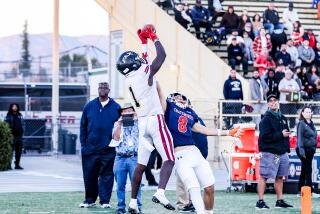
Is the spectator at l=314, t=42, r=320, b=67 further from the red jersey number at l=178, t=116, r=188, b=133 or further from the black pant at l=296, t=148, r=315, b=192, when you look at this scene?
the red jersey number at l=178, t=116, r=188, b=133

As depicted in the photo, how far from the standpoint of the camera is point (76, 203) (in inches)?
678

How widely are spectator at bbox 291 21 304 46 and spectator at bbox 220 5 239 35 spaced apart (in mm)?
1738

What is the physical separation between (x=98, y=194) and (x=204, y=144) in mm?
1862

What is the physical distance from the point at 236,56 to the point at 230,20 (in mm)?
1167

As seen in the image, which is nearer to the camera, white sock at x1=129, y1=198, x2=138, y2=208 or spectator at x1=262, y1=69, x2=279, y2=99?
white sock at x1=129, y1=198, x2=138, y2=208

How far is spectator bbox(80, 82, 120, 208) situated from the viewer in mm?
16094

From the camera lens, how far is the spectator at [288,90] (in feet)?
93.2

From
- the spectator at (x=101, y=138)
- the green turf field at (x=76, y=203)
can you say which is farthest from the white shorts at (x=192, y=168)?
the spectator at (x=101, y=138)

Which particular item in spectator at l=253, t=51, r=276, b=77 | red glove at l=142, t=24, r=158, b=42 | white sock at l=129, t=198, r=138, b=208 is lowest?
white sock at l=129, t=198, r=138, b=208

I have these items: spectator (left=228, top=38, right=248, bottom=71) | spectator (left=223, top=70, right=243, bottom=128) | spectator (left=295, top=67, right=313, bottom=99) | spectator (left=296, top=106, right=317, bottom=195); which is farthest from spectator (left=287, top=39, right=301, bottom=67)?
spectator (left=296, top=106, right=317, bottom=195)

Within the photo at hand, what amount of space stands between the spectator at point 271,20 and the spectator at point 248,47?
4.05 feet

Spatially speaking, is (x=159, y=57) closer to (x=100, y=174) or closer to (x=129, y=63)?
(x=129, y=63)

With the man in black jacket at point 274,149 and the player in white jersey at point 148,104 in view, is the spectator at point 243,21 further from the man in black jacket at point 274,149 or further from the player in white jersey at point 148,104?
the player in white jersey at point 148,104

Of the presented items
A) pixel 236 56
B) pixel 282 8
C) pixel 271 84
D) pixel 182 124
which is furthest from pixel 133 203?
pixel 282 8
